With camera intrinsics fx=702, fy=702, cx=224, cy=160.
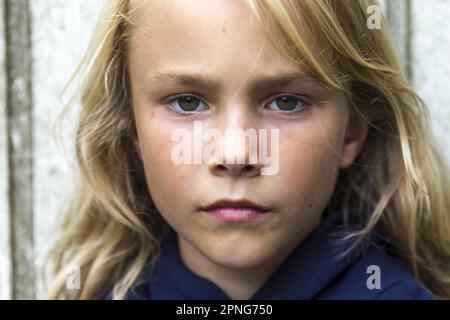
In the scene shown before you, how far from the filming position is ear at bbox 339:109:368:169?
1.09m

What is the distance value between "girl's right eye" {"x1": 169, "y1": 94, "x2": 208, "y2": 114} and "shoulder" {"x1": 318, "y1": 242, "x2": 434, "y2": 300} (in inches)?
13.9

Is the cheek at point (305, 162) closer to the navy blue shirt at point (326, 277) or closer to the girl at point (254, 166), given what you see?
the girl at point (254, 166)

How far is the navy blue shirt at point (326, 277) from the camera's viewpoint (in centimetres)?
107

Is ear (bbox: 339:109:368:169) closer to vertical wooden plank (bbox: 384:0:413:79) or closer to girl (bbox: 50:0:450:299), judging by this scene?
girl (bbox: 50:0:450:299)

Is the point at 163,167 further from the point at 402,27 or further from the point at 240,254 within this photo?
the point at 402,27

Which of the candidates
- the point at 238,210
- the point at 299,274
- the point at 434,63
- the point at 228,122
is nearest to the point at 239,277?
the point at 299,274

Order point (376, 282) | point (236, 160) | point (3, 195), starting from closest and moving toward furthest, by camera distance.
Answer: point (236, 160)
point (376, 282)
point (3, 195)

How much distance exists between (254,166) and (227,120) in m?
0.07

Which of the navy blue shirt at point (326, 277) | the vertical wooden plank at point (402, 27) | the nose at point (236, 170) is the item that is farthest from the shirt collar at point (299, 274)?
the vertical wooden plank at point (402, 27)

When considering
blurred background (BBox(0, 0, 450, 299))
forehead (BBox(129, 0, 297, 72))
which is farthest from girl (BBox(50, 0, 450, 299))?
blurred background (BBox(0, 0, 450, 299))

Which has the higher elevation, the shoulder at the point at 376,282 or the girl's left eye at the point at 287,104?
the girl's left eye at the point at 287,104

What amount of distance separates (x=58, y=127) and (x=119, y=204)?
0.68 feet

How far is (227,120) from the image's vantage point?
0.94 m
